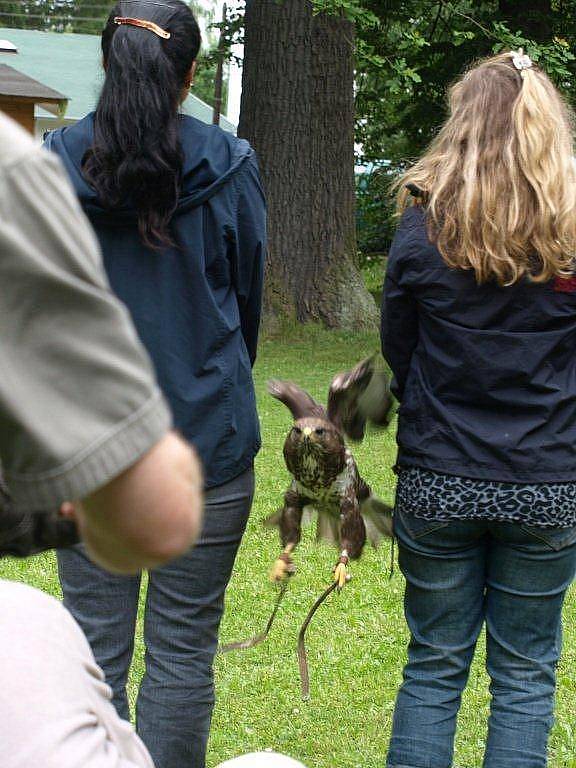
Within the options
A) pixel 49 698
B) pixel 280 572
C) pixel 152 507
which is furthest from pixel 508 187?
pixel 152 507

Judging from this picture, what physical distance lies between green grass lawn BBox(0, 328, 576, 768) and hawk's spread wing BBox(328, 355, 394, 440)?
354 mm

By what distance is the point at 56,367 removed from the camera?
90 cm

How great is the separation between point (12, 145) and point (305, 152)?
12.2 meters

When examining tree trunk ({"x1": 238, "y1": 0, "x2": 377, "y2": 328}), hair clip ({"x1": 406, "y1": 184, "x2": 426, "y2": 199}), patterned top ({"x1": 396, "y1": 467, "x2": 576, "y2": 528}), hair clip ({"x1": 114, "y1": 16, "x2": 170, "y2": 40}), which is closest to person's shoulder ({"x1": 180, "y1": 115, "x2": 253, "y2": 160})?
hair clip ({"x1": 114, "y1": 16, "x2": 170, "y2": 40})

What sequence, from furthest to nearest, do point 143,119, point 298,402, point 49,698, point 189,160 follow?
1. point 298,402
2. point 189,160
3. point 143,119
4. point 49,698

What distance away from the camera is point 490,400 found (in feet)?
9.35

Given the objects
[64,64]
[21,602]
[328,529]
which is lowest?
[64,64]

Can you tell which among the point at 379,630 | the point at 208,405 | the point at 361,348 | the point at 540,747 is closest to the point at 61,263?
the point at 208,405

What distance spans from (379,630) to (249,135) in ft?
29.1

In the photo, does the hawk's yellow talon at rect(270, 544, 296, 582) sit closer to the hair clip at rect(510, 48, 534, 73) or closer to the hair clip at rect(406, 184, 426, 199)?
the hair clip at rect(406, 184, 426, 199)

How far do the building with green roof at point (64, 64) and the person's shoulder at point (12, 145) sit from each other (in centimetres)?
2663

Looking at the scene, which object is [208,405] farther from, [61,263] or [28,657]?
[61,263]

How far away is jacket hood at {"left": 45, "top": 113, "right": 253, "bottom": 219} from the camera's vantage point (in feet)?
8.66

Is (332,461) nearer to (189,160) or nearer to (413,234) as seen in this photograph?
(413,234)
